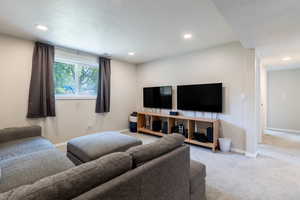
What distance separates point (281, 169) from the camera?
2.46 m

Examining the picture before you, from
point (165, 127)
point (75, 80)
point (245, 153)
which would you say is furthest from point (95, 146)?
point (245, 153)

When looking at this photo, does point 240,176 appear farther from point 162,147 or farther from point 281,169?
point 162,147

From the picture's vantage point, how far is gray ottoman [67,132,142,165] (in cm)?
208

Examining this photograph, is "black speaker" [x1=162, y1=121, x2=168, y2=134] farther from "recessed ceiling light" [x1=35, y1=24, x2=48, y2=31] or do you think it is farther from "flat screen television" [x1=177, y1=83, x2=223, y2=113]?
"recessed ceiling light" [x1=35, y1=24, x2=48, y2=31]

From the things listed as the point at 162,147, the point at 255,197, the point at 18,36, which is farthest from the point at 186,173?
the point at 18,36

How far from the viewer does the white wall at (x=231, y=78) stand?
10.0ft

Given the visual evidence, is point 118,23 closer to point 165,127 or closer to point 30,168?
point 30,168

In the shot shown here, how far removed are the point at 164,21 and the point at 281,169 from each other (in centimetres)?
309

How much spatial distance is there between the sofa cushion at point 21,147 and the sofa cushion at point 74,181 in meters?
1.64

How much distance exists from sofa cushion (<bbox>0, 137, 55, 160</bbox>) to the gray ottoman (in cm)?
33

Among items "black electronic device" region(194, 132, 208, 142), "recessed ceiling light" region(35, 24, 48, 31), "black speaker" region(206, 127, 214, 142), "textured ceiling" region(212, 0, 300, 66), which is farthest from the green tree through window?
"textured ceiling" region(212, 0, 300, 66)

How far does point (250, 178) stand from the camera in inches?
86.7

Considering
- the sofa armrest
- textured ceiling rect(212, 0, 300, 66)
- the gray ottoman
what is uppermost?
textured ceiling rect(212, 0, 300, 66)

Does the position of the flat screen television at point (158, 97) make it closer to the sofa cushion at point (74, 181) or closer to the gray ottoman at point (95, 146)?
the gray ottoman at point (95, 146)
